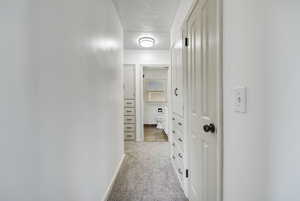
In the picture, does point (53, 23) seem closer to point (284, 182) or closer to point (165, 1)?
point (284, 182)

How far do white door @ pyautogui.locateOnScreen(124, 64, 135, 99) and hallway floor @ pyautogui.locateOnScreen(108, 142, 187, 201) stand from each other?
62.9 inches

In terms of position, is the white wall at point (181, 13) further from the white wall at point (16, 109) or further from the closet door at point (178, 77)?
the white wall at point (16, 109)

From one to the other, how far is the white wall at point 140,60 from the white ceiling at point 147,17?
23.0 inches

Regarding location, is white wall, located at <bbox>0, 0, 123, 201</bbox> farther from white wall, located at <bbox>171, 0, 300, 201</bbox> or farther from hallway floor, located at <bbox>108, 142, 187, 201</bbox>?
white wall, located at <bbox>171, 0, 300, 201</bbox>

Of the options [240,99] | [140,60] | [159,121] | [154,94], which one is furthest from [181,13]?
[154,94]

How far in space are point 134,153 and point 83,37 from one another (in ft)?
9.61

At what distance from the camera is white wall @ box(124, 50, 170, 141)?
482 cm

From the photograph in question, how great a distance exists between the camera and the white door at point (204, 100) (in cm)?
124

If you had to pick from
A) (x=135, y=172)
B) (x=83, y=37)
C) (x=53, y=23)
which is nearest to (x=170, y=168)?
(x=135, y=172)

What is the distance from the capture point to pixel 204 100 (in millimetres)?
1505

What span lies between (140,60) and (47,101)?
4158mm

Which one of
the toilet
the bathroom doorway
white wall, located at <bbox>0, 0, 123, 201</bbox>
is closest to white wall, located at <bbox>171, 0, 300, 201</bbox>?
white wall, located at <bbox>0, 0, 123, 201</bbox>

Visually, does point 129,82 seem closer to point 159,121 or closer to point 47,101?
point 159,121

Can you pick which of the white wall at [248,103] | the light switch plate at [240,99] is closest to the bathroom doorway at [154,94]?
the white wall at [248,103]
